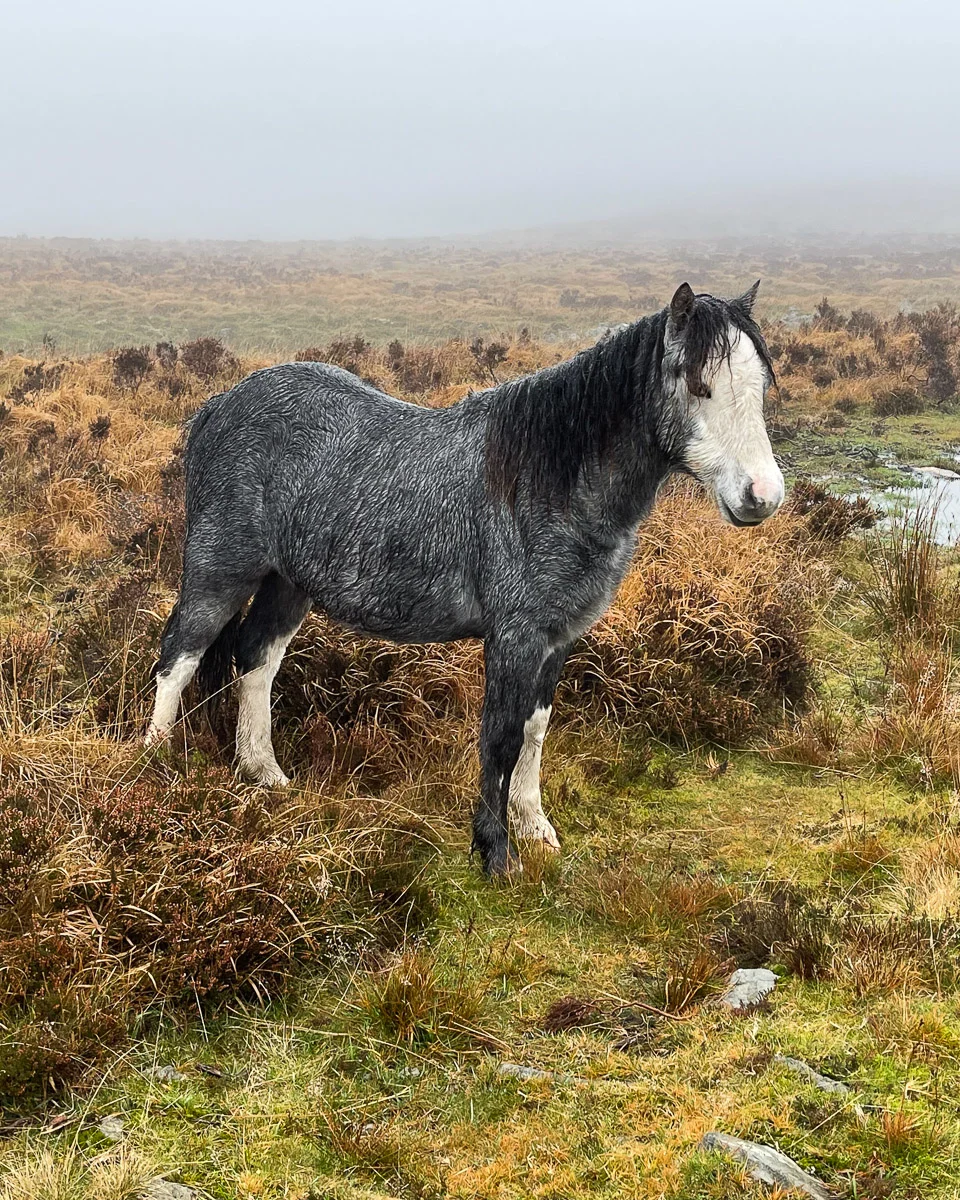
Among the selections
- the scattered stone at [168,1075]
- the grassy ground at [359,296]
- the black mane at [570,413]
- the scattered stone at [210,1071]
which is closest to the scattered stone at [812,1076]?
the scattered stone at [210,1071]

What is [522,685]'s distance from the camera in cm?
388

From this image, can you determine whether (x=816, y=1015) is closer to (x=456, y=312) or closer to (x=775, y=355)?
(x=775, y=355)

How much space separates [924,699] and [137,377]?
12.4 meters

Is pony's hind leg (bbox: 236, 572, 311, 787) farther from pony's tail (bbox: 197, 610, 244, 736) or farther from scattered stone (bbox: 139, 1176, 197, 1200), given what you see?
scattered stone (bbox: 139, 1176, 197, 1200)

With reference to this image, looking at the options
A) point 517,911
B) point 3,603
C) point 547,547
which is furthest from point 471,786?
point 3,603

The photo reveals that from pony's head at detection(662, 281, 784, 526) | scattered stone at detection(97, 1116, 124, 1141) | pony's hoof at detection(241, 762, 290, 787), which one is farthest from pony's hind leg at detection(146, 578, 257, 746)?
pony's head at detection(662, 281, 784, 526)

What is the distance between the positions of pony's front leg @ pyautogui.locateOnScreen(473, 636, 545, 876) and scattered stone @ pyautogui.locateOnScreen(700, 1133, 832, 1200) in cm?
163

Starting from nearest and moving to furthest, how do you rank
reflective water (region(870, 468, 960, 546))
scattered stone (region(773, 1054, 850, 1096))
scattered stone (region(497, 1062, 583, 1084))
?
1. scattered stone (region(773, 1054, 850, 1096))
2. scattered stone (region(497, 1062, 583, 1084))
3. reflective water (region(870, 468, 960, 546))

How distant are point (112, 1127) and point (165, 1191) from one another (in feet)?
1.08

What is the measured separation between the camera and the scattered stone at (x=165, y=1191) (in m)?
2.41

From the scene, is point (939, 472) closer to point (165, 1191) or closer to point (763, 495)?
point (763, 495)

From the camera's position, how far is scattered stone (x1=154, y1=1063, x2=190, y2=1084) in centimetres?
287

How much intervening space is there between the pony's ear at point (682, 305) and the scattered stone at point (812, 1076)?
2365 millimetres

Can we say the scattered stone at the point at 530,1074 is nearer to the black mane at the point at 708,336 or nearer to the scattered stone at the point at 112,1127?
the scattered stone at the point at 112,1127
